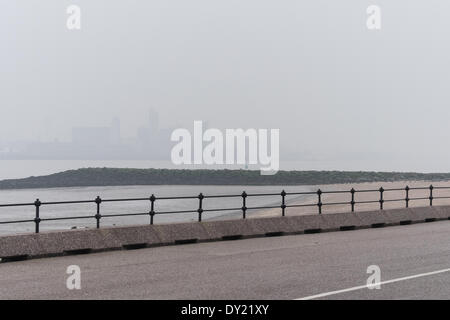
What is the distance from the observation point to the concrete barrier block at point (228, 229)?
20.6m

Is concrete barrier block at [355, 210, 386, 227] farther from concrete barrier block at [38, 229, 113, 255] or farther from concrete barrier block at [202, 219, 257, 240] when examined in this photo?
concrete barrier block at [38, 229, 113, 255]

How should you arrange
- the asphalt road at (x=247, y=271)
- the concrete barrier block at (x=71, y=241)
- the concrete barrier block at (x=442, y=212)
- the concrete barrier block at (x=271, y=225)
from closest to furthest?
the asphalt road at (x=247, y=271), the concrete barrier block at (x=71, y=241), the concrete barrier block at (x=271, y=225), the concrete barrier block at (x=442, y=212)

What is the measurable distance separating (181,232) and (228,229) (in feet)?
5.97

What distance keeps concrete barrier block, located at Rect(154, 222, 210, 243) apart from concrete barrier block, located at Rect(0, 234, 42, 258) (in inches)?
148

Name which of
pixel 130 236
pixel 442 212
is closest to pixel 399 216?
pixel 442 212

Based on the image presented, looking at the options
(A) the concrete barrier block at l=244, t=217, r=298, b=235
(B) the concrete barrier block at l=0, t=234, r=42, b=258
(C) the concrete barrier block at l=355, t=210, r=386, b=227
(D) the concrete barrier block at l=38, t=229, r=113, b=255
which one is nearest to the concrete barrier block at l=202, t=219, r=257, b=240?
(A) the concrete barrier block at l=244, t=217, r=298, b=235

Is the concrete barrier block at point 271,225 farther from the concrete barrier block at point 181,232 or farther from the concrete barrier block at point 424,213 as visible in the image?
the concrete barrier block at point 424,213

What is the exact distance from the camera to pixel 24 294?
1165 cm

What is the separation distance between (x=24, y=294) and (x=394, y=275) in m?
6.78

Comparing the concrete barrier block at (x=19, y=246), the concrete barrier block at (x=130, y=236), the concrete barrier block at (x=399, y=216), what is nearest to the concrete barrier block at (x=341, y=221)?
the concrete barrier block at (x=399, y=216)

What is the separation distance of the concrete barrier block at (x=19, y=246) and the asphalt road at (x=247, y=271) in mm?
434

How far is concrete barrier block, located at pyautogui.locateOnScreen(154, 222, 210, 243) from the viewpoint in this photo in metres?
19.3
